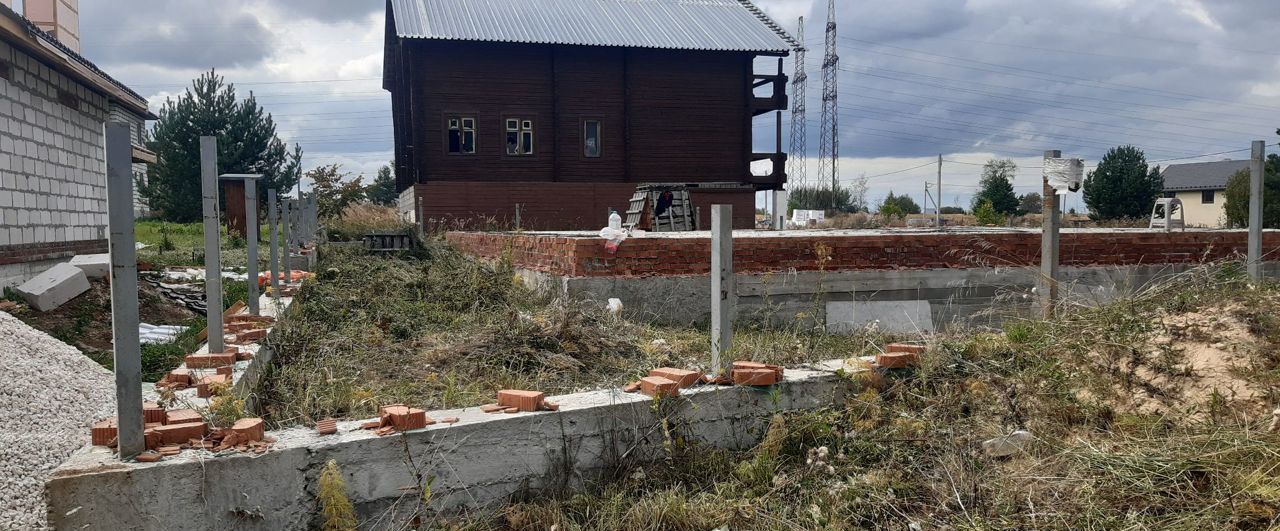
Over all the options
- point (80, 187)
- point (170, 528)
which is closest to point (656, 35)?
point (80, 187)

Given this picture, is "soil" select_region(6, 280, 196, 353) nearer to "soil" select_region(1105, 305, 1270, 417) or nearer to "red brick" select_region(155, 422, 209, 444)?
"red brick" select_region(155, 422, 209, 444)

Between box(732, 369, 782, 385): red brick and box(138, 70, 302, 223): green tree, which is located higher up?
box(138, 70, 302, 223): green tree

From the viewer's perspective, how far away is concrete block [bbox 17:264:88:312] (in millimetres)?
7359

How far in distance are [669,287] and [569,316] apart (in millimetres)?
2834

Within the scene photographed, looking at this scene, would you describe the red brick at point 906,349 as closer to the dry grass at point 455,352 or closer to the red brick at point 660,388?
the dry grass at point 455,352

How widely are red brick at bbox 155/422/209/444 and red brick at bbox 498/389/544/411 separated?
1.31 metres

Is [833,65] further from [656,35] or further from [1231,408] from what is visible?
[1231,408]

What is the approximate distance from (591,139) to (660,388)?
71.0 ft

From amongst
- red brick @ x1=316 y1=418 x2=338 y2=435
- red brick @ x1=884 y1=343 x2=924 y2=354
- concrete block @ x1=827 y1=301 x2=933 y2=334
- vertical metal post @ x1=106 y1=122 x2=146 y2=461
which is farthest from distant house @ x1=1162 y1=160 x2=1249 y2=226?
vertical metal post @ x1=106 y1=122 x2=146 y2=461

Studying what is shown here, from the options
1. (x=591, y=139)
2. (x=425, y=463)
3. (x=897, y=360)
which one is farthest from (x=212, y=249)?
(x=591, y=139)

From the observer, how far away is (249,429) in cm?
337

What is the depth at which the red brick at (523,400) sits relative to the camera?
3.87 m

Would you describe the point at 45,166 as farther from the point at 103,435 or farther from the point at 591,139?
the point at 591,139

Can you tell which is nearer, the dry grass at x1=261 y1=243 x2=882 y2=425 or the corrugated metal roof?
the dry grass at x1=261 y1=243 x2=882 y2=425
